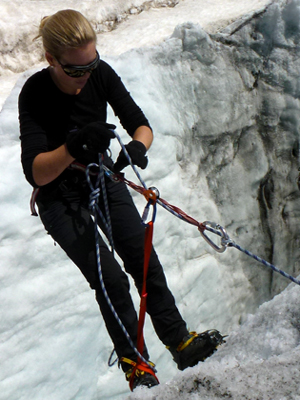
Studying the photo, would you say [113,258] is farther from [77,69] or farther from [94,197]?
[77,69]

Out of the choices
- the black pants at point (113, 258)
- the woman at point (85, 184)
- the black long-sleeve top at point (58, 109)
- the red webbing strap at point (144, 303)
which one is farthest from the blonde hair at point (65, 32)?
the red webbing strap at point (144, 303)

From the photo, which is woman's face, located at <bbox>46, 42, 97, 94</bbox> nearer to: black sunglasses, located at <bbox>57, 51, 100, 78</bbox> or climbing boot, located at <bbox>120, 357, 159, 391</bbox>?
black sunglasses, located at <bbox>57, 51, 100, 78</bbox>

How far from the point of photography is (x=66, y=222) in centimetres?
157

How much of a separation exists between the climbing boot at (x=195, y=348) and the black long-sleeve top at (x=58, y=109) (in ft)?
2.66

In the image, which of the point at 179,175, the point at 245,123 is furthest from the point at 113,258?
the point at 245,123

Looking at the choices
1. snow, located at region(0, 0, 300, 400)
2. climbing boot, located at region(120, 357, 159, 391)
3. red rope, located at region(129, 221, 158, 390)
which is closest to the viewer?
red rope, located at region(129, 221, 158, 390)

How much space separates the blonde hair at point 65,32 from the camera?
1.33 m

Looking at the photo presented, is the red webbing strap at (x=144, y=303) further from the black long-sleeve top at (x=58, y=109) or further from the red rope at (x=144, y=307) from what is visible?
the black long-sleeve top at (x=58, y=109)

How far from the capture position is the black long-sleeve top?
1.47 meters

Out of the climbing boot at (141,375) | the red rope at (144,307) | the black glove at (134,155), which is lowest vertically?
the climbing boot at (141,375)

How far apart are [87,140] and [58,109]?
26 centimetres

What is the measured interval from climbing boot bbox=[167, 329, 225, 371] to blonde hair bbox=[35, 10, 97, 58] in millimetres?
1170

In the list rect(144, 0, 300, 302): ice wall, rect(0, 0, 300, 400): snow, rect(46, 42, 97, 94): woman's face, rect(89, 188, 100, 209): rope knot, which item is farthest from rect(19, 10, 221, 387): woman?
rect(144, 0, 300, 302): ice wall

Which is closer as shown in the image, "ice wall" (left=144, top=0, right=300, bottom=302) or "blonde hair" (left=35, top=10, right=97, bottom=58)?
"blonde hair" (left=35, top=10, right=97, bottom=58)
